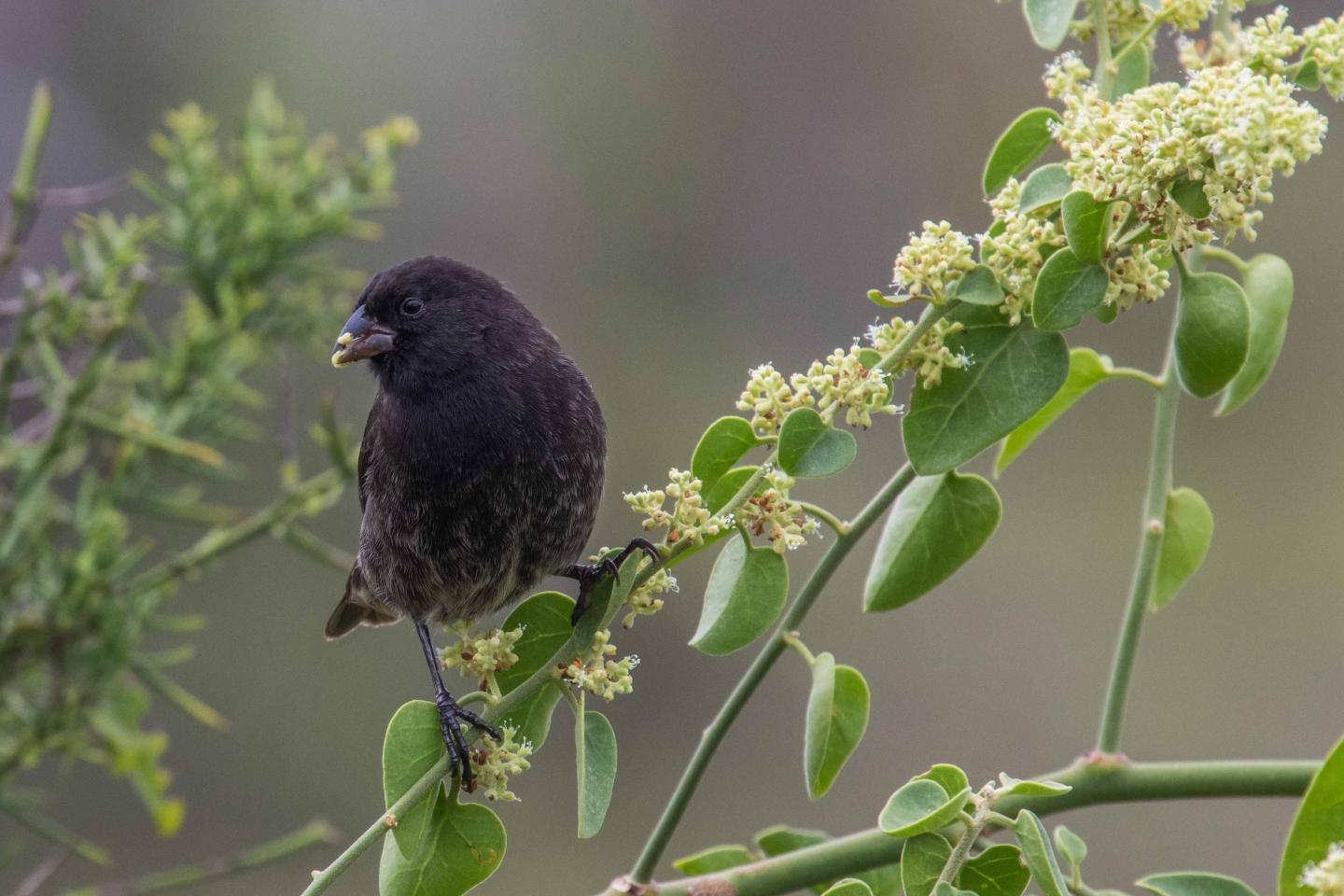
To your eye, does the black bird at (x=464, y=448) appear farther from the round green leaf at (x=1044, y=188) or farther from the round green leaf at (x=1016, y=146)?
the round green leaf at (x=1044, y=188)

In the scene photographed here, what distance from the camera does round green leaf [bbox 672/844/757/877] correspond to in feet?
4.94

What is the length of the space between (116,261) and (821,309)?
194 inches

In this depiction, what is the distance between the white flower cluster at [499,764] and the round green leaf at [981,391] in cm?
42

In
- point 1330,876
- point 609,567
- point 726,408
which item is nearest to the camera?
point 1330,876

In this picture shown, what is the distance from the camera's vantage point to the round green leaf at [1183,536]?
1.50 metres

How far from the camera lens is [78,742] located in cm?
219

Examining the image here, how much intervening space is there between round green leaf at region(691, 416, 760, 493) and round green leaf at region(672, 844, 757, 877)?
395mm

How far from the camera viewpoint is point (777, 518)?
4.29ft

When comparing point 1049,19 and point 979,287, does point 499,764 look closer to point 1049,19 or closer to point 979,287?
point 979,287

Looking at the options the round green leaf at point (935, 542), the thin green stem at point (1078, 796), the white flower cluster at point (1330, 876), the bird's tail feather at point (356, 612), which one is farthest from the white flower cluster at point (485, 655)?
the bird's tail feather at point (356, 612)

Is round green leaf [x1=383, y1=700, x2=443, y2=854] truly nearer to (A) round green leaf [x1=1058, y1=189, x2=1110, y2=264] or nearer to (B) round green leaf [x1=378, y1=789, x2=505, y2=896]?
(B) round green leaf [x1=378, y1=789, x2=505, y2=896]

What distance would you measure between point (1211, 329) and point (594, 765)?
63 centimetres

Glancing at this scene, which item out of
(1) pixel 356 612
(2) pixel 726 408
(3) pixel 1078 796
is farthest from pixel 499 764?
(2) pixel 726 408

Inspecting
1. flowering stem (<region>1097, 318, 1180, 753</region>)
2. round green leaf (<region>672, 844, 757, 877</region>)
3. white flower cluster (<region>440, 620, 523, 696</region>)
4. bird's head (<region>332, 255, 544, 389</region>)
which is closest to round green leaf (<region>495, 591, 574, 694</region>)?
white flower cluster (<region>440, 620, 523, 696</region>)
